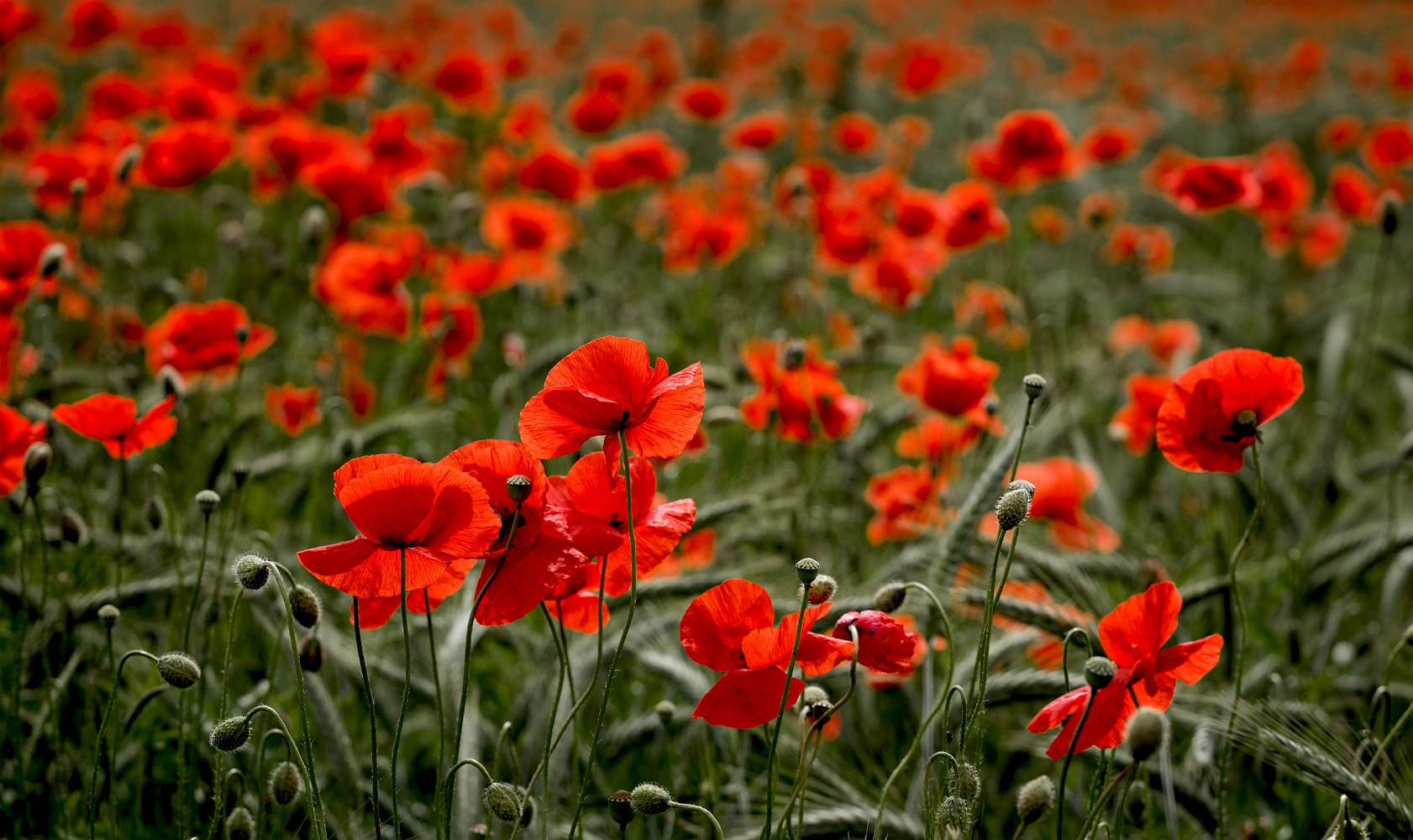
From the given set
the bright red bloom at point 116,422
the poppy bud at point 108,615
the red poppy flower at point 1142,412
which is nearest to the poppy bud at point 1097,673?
the poppy bud at point 108,615

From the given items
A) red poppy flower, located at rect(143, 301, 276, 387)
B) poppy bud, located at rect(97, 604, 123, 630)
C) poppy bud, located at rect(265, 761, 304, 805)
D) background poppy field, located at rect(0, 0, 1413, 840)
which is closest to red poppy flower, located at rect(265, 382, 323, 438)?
background poppy field, located at rect(0, 0, 1413, 840)

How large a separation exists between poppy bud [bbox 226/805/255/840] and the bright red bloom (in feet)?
2.08

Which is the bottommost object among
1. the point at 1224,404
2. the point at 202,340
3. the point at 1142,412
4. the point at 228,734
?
the point at 1142,412

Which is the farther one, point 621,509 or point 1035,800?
point 621,509

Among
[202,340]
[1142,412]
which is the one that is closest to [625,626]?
[202,340]

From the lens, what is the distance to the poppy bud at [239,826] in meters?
1.16

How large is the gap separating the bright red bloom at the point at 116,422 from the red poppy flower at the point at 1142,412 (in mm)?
1934

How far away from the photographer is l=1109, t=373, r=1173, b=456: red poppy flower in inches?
95.0

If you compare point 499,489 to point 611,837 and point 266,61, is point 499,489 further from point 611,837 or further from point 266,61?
point 266,61

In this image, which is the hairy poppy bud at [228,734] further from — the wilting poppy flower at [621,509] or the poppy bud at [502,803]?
the wilting poppy flower at [621,509]

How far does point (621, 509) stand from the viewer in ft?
3.85

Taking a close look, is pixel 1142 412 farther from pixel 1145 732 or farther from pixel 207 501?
pixel 207 501

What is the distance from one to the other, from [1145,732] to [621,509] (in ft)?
1.86

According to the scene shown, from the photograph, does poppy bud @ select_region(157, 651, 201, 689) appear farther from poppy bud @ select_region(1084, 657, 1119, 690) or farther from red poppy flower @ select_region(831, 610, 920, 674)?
A: poppy bud @ select_region(1084, 657, 1119, 690)
